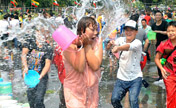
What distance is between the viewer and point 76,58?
10.9 feet

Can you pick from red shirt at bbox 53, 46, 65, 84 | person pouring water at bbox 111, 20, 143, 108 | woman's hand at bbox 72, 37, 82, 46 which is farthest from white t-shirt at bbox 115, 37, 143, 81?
woman's hand at bbox 72, 37, 82, 46

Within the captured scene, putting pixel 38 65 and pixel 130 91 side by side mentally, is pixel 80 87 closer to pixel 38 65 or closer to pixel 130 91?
pixel 130 91

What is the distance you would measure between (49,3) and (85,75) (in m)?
39.2

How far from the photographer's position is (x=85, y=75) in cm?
346

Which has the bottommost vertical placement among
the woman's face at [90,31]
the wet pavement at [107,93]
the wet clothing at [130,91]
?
the wet pavement at [107,93]

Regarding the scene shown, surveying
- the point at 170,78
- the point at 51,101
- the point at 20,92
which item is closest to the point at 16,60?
the point at 20,92

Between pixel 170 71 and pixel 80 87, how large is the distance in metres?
1.80

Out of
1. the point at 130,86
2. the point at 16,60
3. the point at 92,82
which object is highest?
the point at 92,82

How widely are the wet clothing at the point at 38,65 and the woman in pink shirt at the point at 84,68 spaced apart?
1.24 meters

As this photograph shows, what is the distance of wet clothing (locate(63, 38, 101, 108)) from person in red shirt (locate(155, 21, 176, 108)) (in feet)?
5.15

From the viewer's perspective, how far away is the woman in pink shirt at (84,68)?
3.34 meters

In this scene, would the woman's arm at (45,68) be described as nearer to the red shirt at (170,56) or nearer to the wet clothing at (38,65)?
the wet clothing at (38,65)

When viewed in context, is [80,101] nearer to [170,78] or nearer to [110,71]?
[170,78]

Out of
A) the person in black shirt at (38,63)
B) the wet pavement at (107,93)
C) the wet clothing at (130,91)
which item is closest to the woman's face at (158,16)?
the wet pavement at (107,93)
